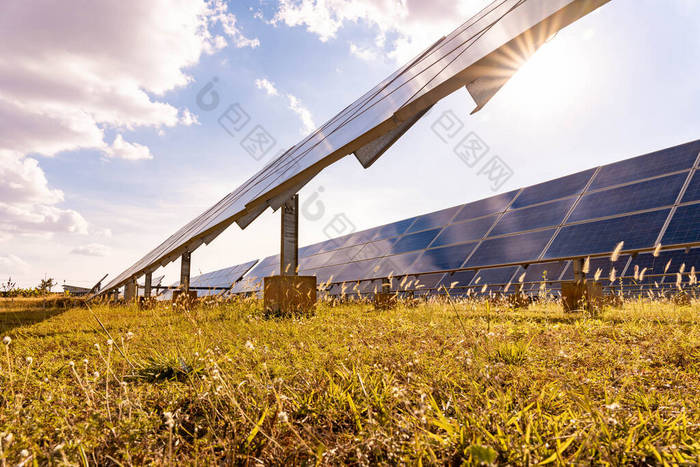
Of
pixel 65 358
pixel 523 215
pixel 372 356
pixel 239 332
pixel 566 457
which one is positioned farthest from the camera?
pixel 523 215

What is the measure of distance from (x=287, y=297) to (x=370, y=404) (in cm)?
403

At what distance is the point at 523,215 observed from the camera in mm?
13242

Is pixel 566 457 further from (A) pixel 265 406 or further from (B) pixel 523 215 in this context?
(B) pixel 523 215

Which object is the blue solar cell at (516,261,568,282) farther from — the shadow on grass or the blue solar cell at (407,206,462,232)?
the shadow on grass

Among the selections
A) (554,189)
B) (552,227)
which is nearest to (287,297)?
(552,227)

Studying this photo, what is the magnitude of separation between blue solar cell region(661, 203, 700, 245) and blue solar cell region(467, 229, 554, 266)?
274 cm

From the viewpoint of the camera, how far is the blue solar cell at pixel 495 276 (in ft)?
39.7

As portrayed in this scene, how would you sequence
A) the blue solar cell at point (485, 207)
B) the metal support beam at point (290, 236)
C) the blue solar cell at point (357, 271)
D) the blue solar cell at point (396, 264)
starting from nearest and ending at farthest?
the metal support beam at point (290, 236)
the blue solar cell at point (396, 264)
the blue solar cell at point (357, 271)
the blue solar cell at point (485, 207)

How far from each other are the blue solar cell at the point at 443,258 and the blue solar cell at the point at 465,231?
0.55 meters

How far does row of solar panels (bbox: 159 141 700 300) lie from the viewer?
913 cm

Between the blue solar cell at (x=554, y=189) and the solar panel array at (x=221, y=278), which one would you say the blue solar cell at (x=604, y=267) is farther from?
the solar panel array at (x=221, y=278)

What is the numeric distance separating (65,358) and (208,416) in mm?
2538

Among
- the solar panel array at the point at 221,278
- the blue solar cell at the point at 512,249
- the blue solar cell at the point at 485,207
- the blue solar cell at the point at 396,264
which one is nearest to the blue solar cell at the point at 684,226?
the blue solar cell at the point at 512,249

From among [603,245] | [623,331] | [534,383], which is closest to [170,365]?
[534,383]
